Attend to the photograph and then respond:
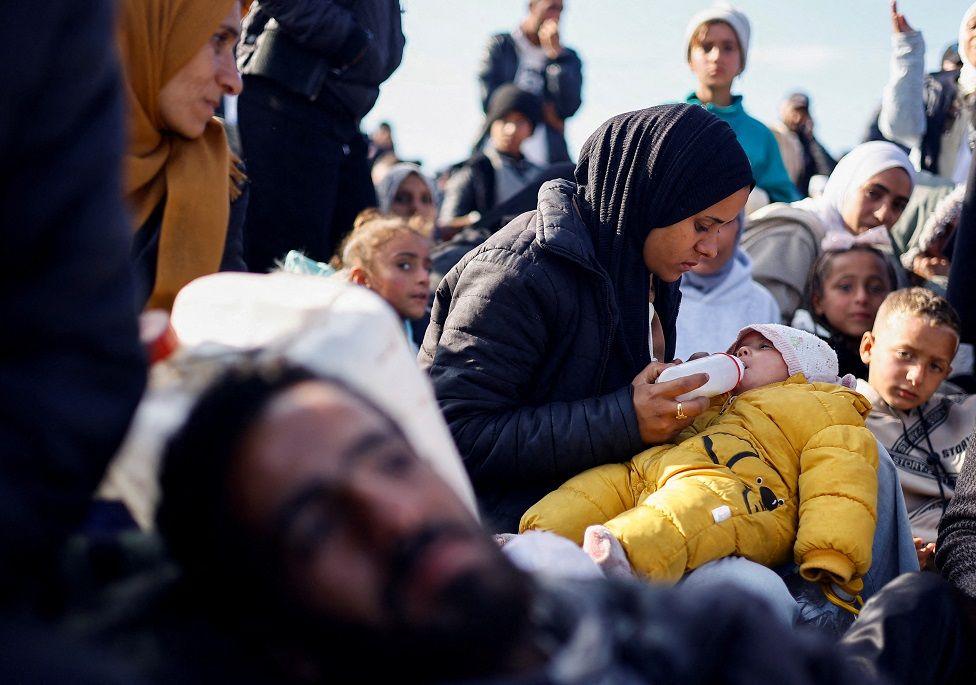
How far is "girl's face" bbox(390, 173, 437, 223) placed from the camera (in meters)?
7.21

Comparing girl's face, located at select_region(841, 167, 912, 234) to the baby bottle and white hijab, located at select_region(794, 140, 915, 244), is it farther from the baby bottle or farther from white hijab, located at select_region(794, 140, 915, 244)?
the baby bottle

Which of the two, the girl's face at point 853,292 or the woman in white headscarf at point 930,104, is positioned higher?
the woman in white headscarf at point 930,104

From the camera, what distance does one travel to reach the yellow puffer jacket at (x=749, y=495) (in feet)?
8.70

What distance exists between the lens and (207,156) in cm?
330

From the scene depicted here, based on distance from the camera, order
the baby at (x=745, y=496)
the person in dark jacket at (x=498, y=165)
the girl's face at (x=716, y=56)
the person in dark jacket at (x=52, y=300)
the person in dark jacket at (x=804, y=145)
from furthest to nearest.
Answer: the person in dark jacket at (x=804, y=145) → the person in dark jacket at (x=498, y=165) → the girl's face at (x=716, y=56) → the baby at (x=745, y=496) → the person in dark jacket at (x=52, y=300)

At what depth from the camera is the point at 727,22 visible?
19.6ft

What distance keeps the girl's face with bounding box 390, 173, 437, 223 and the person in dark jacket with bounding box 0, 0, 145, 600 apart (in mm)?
5847

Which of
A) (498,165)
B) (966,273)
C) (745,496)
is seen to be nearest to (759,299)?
(966,273)

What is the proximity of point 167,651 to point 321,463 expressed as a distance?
282 mm

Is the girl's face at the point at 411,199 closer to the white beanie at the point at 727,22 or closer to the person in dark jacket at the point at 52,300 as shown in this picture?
the white beanie at the point at 727,22

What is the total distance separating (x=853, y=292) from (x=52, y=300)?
4.08 meters

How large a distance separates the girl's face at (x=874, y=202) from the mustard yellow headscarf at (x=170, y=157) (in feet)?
11.9

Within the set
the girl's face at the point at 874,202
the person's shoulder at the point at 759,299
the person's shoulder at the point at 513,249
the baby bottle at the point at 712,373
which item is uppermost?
the person's shoulder at the point at 513,249

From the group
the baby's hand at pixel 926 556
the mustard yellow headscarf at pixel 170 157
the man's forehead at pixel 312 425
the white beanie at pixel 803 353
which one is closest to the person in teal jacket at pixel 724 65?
the white beanie at pixel 803 353
